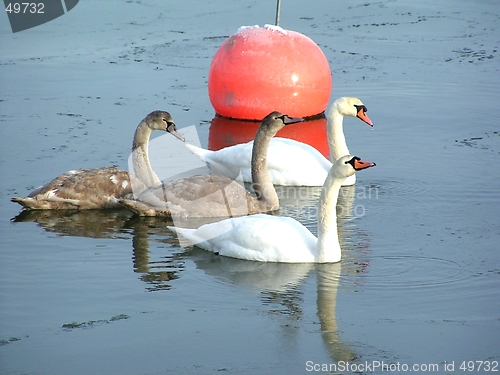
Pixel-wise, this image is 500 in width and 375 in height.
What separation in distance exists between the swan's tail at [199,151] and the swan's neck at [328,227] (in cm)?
299

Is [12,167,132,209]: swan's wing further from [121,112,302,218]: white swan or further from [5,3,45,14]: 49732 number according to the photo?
[5,3,45,14]: 49732 number

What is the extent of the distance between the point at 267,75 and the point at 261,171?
293 cm

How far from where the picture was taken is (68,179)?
352 inches

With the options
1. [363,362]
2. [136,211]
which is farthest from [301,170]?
[363,362]

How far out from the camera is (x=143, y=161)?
9336 mm

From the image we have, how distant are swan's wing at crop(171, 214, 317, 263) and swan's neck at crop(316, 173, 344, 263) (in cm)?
10

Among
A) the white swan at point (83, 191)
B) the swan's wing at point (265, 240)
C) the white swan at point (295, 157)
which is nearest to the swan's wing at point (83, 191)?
the white swan at point (83, 191)

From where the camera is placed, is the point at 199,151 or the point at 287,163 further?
the point at 199,151

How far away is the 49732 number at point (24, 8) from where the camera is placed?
1742 centimetres

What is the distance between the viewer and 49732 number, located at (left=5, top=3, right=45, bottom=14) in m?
17.4

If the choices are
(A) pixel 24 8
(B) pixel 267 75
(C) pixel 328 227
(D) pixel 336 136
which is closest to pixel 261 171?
(D) pixel 336 136

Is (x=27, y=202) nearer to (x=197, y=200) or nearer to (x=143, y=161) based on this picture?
(x=143, y=161)

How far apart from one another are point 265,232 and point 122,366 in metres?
2.10

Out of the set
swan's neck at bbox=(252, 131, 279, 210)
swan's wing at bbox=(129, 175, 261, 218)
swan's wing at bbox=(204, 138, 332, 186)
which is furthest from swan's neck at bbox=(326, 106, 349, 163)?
swan's wing at bbox=(129, 175, 261, 218)
